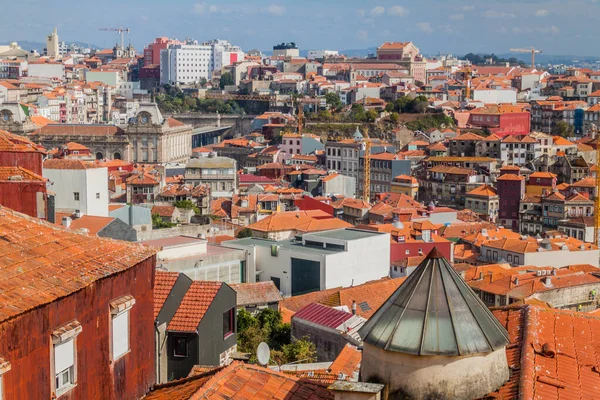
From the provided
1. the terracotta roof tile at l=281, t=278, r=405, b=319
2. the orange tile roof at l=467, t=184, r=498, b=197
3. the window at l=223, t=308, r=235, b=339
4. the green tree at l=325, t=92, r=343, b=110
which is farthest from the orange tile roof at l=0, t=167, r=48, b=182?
the green tree at l=325, t=92, r=343, b=110

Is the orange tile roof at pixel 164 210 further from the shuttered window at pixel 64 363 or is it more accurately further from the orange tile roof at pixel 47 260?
the shuttered window at pixel 64 363

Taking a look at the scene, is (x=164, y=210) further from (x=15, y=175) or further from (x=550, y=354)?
(x=550, y=354)

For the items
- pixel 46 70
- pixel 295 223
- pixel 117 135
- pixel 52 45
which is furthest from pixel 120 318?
pixel 52 45

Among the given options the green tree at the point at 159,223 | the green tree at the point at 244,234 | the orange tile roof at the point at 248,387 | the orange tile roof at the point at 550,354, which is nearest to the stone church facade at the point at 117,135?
the green tree at the point at 159,223

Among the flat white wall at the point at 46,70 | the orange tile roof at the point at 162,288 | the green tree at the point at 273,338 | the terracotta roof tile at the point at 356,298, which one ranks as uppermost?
the flat white wall at the point at 46,70

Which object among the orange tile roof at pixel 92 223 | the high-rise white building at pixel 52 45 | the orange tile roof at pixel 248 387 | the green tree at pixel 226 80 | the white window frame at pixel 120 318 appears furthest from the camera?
the high-rise white building at pixel 52 45

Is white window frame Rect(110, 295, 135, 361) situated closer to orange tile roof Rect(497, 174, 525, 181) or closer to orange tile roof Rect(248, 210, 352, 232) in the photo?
orange tile roof Rect(248, 210, 352, 232)
